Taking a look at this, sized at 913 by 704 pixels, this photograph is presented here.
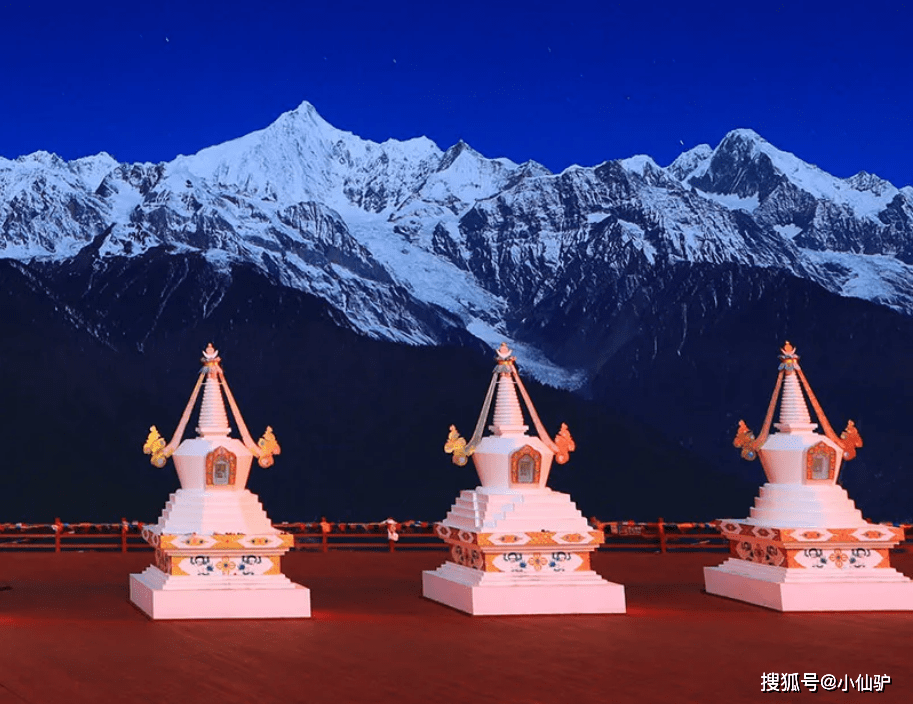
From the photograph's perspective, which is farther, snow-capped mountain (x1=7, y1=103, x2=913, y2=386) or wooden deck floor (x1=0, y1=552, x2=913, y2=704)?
snow-capped mountain (x1=7, y1=103, x2=913, y2=386)

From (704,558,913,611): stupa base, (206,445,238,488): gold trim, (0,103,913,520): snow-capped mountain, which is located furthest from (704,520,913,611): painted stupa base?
(0,103,913,520): snow-capped mountain

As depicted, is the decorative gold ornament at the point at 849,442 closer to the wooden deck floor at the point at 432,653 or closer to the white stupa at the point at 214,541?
the wooden deck floor at the point at 432,653

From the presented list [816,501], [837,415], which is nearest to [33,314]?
[837,415]

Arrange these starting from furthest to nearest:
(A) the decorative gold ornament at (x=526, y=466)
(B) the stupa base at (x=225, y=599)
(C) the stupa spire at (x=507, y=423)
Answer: (C) the stupa spire at (x=507, y=423) → (A) the decorative gold ornament at (x=526, y=466) → (B) the stupa base at (x=225, y=599)

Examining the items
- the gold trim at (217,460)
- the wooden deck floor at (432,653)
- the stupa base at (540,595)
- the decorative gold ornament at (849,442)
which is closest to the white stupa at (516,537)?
the stupa base at (540,595)

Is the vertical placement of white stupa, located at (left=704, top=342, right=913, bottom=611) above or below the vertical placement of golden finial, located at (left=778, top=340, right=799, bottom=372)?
below

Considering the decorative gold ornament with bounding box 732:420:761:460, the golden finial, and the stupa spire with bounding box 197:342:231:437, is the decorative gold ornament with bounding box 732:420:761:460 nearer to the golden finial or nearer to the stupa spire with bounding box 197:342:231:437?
the golden finial

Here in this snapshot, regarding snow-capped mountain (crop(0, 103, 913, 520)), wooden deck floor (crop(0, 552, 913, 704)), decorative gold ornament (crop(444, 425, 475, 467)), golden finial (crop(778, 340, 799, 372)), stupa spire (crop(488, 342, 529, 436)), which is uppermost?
snow-capped mountain (crop(0, 103, 913, 520))
